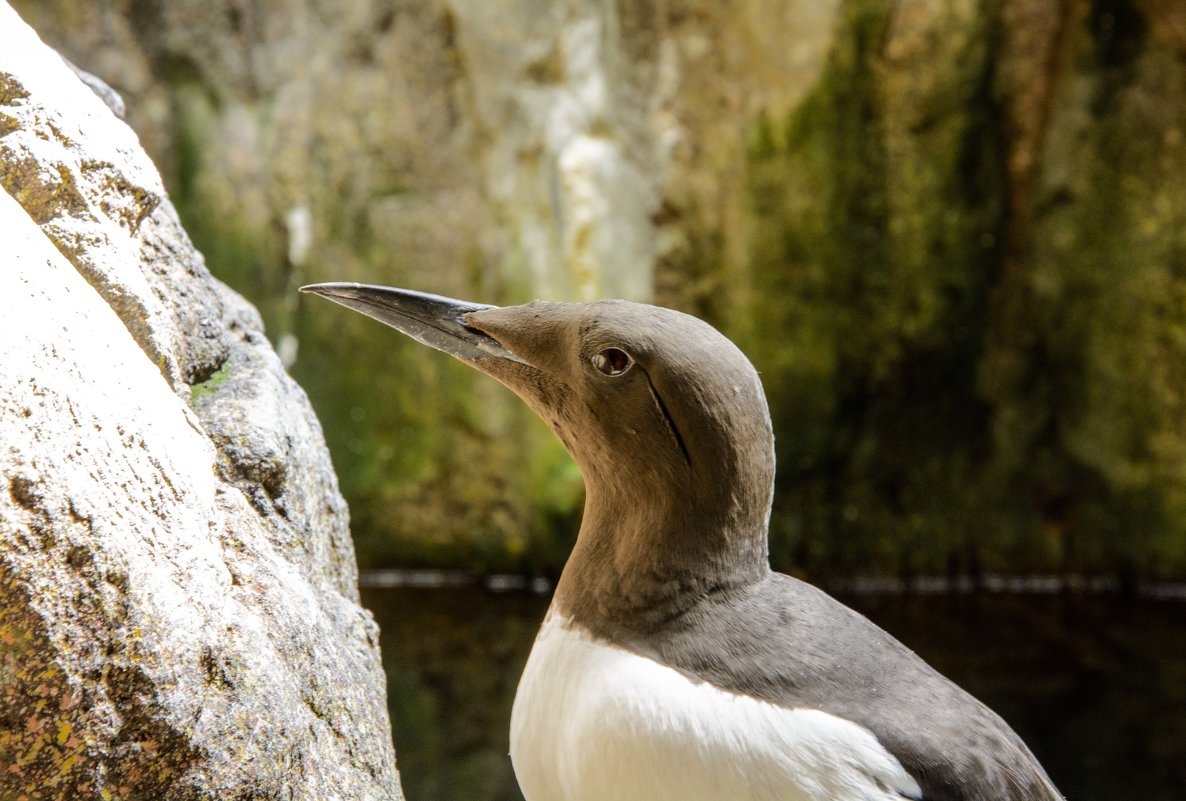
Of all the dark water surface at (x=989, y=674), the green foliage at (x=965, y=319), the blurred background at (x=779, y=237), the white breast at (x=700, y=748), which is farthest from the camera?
the green foliage at (x=965, y=319)

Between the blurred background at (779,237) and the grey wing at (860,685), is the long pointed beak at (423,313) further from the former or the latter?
the blurred background at (779,237)

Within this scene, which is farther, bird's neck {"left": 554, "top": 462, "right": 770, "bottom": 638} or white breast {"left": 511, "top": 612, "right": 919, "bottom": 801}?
bird's neck {"left": 554, "top": 462, "right": 770, "bottom": 638}

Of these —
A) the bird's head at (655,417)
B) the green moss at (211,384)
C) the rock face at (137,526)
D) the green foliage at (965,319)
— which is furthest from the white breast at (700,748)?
Answer: the green foliage at (965,319)

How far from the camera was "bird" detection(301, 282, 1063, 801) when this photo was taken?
1.20m

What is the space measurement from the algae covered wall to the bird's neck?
260cm

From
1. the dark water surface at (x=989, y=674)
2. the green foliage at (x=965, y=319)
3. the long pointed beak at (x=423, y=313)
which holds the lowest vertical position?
the dark water surface at (x=989, y=674)

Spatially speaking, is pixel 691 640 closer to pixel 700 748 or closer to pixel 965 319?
pixel 700 748

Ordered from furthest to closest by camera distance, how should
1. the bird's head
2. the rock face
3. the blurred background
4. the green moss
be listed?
the blurred background → the green moss → the bird's head → the rock face

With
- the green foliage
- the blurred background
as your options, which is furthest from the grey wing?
the green foliage

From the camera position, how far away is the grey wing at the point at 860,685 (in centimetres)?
123

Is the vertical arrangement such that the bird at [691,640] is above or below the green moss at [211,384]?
below

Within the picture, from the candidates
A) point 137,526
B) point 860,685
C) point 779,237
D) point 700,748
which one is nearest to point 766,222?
point 779,237

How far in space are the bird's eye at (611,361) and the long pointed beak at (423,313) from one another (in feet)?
0.65

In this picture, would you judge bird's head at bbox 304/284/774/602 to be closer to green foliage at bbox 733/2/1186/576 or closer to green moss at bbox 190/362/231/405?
green moss at bbox 190/362/231/405
